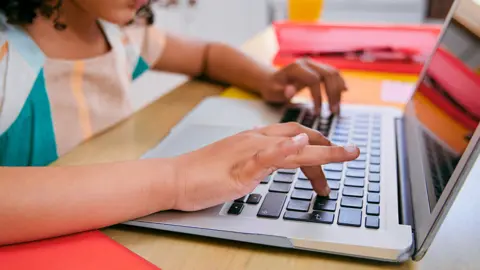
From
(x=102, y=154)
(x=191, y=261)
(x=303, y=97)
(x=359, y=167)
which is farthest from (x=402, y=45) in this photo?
(x=191, y=261)

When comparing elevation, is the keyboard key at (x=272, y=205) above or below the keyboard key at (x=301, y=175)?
above

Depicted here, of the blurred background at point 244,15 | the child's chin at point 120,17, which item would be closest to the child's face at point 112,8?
the child's chin at point 120,17

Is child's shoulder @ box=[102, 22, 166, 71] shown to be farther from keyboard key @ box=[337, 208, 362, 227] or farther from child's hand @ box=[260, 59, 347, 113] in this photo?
keyboard key @ box=[337, 208, 362, 227]

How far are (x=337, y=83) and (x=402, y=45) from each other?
1.06ft

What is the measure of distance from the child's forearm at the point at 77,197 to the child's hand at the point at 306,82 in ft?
1.20

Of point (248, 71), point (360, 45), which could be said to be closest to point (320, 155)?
point (248, 71)

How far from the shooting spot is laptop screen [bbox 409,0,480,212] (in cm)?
46

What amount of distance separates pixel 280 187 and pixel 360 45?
620mm

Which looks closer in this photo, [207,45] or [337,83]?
[337,83]

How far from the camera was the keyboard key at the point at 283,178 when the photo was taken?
518 mm

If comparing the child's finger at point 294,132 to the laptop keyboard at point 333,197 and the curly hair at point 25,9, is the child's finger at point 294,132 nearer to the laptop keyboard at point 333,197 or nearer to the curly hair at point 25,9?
the laptop keyboard at point 333,197

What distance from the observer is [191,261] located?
1.37 feet

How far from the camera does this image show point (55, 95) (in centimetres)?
71

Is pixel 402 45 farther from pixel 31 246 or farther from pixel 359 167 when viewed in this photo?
pixel 31 246
